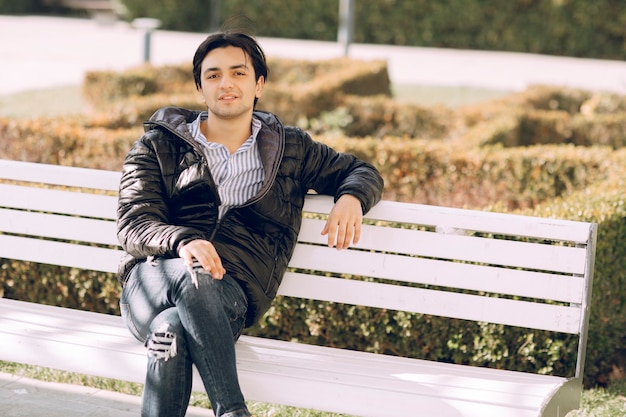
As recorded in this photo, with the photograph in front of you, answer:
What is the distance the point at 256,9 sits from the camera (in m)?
22.6

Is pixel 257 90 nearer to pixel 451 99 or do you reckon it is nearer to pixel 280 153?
pixel 280 153

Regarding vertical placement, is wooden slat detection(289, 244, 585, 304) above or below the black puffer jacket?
below

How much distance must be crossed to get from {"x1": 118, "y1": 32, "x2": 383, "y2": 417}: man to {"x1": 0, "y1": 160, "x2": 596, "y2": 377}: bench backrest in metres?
0.15

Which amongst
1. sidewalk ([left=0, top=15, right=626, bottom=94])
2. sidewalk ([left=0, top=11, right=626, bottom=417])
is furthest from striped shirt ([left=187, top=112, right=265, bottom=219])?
sidewalk ([left=0, top=15, right=626, bottom=94])

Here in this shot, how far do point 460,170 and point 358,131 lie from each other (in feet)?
10.1

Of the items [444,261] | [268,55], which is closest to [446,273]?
[444,261]

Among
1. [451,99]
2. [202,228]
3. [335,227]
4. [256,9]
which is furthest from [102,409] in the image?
[256,9]

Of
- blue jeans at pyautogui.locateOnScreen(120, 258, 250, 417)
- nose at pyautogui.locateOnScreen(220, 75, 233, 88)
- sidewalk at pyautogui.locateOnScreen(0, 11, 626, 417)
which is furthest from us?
sidewalk at pyautogui.locateOnScreen(0, 11, 626, 417)

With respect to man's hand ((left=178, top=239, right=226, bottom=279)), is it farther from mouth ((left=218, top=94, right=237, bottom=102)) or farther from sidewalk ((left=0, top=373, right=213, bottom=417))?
sidewalk ((left=0, top=373, right=213, bottom=417))

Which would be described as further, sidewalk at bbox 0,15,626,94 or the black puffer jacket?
sidewalk at bbox 0,15,626,94

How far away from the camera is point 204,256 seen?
9.95 ft

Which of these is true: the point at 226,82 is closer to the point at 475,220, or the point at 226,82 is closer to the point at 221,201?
the point at 221,201

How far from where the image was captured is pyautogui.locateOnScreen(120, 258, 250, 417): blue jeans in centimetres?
285

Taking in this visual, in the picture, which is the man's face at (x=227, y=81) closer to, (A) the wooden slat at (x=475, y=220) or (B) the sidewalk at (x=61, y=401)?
(A) the wooden slat at (x=475, y=220)
